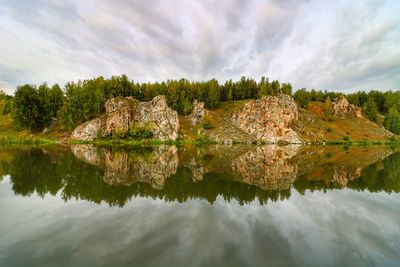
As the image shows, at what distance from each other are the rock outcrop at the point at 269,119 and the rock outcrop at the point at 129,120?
1493 inches

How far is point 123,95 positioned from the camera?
12431 centimetres

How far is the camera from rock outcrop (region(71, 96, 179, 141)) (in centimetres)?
10338

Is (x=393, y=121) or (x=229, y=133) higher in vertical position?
(x=393, y=121)

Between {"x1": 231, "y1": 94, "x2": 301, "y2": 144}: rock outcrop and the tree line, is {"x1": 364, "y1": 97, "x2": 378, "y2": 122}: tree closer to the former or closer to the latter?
the tree line

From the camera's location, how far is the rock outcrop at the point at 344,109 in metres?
157

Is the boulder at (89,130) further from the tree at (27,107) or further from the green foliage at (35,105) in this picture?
the tree at (27,107)

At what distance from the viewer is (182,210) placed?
1866cm

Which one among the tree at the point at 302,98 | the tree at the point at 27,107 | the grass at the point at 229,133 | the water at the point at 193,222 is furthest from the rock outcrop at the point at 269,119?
the tree at the point at 27,107

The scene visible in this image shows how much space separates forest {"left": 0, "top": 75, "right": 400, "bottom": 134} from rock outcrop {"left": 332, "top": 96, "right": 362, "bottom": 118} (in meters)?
11.2

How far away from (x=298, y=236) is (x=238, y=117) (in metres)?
118

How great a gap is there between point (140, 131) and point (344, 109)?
13374cm

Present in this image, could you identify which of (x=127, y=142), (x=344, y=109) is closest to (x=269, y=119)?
(x=344, y=109)

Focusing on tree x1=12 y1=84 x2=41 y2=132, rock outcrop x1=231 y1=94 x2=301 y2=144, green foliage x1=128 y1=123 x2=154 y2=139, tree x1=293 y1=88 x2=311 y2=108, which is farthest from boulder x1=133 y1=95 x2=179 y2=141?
tree x1=293 y1=88 x2=311 y2=108

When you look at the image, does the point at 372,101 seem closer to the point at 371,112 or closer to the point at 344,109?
the point at 371,112
